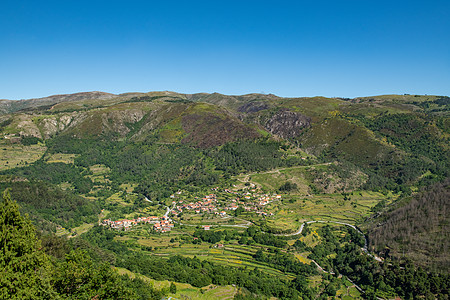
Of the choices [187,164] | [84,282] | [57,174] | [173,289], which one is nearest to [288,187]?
[187,164]

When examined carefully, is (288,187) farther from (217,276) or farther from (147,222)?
(217,276)

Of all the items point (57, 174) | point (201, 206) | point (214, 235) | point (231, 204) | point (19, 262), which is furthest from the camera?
point (57, 174)

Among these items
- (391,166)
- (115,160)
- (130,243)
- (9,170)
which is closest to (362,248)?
(130,243)

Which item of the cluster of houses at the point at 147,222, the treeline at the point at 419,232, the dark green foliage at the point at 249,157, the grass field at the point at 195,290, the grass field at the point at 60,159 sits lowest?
the cluster of houses at the point at 147,222

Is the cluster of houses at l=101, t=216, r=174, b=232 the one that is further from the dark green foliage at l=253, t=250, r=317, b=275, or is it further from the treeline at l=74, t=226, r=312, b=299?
the dark green foliage at l=253, t=250, r=317, b=275

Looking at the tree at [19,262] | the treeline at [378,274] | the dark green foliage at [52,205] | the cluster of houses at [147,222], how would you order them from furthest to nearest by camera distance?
the dark green foliage at [52,205]
the cluster of houses at [147,222]
the treeline at [378,274]
the tree at [19,262]

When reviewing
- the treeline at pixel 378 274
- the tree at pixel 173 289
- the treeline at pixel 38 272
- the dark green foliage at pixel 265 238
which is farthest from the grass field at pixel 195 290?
the treeline at pixel 38 272

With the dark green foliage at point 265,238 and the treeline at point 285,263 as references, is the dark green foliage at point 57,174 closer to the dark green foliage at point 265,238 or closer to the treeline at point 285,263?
the dark green foliage at point 265,238

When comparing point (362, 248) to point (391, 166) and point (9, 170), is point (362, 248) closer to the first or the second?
point (391, 166)
